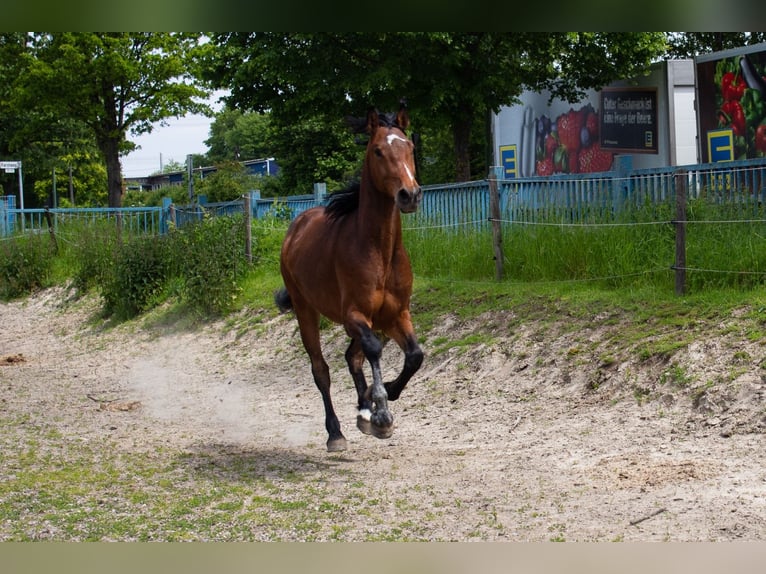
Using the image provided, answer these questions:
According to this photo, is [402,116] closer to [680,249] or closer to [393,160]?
[393,160]

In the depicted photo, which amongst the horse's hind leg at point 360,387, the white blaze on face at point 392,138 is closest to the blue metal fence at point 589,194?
the horse's hind leg at point 360,387

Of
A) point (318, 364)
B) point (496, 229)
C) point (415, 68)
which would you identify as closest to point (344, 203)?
point (318, 364)

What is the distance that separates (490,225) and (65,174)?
182 ft

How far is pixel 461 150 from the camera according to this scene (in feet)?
66.8

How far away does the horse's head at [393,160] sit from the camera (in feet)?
21.6

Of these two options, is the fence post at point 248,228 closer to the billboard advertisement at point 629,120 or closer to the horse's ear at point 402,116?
the billboard advertisement at point 629,120

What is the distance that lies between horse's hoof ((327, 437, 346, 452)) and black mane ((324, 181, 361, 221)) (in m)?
1.83

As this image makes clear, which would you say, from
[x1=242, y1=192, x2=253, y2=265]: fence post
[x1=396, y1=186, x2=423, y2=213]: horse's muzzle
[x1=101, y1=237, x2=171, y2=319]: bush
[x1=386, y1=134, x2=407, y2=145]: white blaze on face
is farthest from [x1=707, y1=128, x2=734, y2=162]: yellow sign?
[x1=396, y1=186, x2=423, y2=213]: horse's muzzle

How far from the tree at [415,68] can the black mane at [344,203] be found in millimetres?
8936

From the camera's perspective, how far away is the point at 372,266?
741 cm

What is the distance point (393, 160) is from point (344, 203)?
1308 mm
